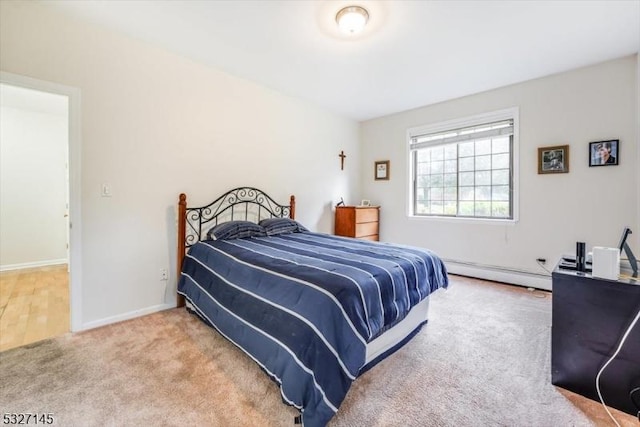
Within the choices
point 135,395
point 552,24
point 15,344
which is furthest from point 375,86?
point 15,344

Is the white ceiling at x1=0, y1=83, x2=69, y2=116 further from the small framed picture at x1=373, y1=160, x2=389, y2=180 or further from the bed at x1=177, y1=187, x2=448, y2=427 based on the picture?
the small framed picture at x1=373, y1=160, x2=389, y2=180

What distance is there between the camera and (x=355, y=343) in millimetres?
1467

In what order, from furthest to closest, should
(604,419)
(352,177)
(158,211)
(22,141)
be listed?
(352,177)
(22,141)
(158,211)
(604,419)

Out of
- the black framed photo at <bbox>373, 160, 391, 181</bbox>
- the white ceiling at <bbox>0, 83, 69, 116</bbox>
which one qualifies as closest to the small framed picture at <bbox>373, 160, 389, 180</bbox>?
the black framed photo at <bbox>373, 160, 391, 181</bbox>

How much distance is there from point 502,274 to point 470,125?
2.14 meters

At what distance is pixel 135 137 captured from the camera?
267 cm

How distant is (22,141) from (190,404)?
17.1 feet

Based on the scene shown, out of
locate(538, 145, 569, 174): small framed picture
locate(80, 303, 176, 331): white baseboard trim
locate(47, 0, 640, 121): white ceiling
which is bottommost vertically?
locate(80, 303, 176, 331): white baseboard trim

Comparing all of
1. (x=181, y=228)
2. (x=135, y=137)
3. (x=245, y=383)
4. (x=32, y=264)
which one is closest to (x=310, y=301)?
(x=245, y=383)

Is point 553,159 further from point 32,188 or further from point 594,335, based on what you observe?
point 32,188

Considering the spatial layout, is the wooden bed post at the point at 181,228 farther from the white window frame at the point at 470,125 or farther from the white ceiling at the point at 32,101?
the white window frame at the point at 470,125

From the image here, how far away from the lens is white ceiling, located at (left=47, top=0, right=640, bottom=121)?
7.14ft

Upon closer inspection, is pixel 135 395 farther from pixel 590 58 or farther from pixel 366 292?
pixel 590 58

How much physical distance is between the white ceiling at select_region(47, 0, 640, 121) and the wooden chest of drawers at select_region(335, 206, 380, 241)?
1.90 m
